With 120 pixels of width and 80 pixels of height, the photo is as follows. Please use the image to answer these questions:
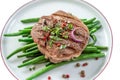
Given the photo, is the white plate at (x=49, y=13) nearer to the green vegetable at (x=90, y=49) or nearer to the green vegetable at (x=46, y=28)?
the green vegetable at (x=90, y=49)

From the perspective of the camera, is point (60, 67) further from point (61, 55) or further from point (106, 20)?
point (106, 20)

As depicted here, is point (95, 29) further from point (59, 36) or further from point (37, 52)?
point (37, 52)

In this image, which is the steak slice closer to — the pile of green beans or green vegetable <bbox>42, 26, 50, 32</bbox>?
green vegetable <bbox>42, 26, 50, 32</bbox>

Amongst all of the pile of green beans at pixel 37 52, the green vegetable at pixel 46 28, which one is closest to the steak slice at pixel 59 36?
the green vegetable at pixel 46 28

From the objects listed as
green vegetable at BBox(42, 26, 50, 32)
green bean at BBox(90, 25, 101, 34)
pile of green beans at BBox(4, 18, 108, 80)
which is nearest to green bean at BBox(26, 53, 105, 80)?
pile of green beans at BBox(4, 18, 108, 80)

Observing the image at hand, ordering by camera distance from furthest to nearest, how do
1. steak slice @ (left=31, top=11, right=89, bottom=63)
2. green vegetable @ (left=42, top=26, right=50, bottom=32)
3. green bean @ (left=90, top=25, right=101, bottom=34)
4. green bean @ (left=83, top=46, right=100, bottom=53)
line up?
green bean @ (left=90, top=25, right=101, bottom=34) < green bean @ (left=83, top=46, right=100, bottom=53) < green vegetable @ (left=42, top=26, right=50, bottom=32) < steak slice @ (left=31, top=11, right=89, bottom=63)

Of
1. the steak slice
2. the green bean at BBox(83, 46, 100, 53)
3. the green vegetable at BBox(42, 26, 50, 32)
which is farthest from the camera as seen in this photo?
A: the green bean at BBox(83, 46, 100, 53)
